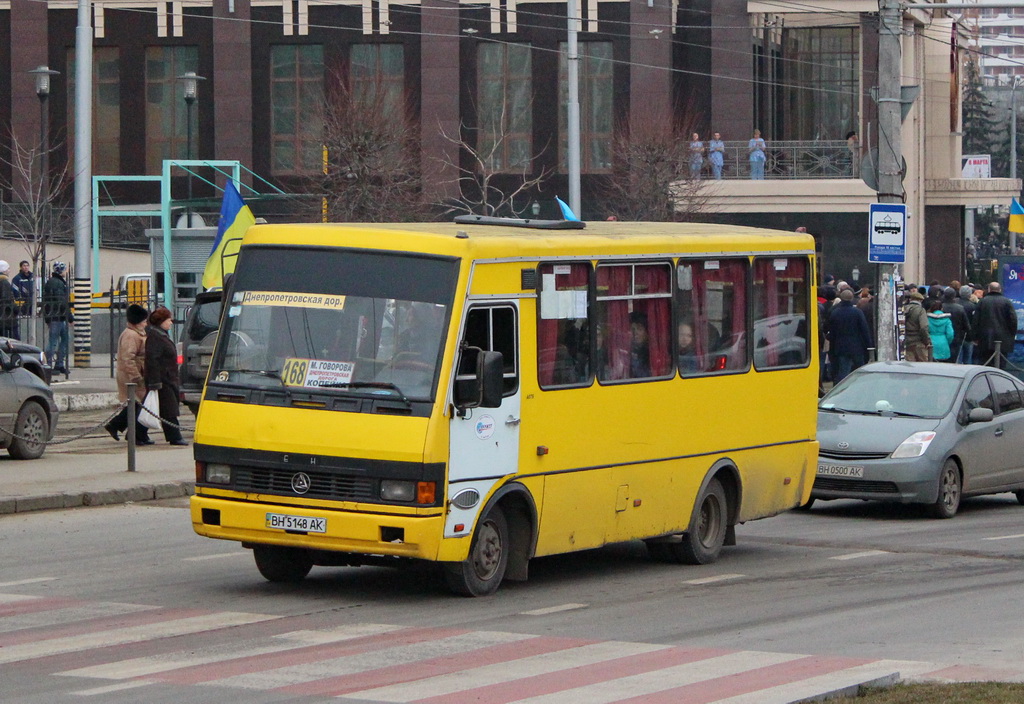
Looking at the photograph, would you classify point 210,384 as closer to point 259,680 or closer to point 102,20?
point 259,680

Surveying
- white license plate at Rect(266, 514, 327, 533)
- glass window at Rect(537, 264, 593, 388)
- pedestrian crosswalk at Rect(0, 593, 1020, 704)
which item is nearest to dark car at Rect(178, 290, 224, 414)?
glass window at Rect(537, 264, 593, 388)

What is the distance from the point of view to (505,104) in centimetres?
5450

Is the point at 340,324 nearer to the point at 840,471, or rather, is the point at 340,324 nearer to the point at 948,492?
the point at 840,471

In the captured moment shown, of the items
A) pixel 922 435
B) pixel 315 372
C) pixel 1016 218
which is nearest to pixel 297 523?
pixel 315 372

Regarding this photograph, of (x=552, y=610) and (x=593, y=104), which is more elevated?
(x=593, y=104)

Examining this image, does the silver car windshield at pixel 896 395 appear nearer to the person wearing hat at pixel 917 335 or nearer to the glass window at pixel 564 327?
the glass window at pixel 564 327

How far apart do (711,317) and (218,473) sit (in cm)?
407

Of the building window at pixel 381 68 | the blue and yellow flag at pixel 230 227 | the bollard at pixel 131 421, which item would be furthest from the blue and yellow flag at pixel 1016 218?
the bollard at pixel 131 421

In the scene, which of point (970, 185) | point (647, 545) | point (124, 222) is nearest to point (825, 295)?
point (647, 545)

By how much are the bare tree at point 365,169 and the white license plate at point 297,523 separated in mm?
33354

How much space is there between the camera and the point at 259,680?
8.31m

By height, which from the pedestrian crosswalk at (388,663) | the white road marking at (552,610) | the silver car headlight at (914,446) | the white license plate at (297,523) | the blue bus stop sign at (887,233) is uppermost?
the blue bus stop sign at (887,233)

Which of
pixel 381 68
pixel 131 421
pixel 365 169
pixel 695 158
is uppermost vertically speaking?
pixel 381 68

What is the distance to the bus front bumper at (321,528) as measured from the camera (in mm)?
10289
